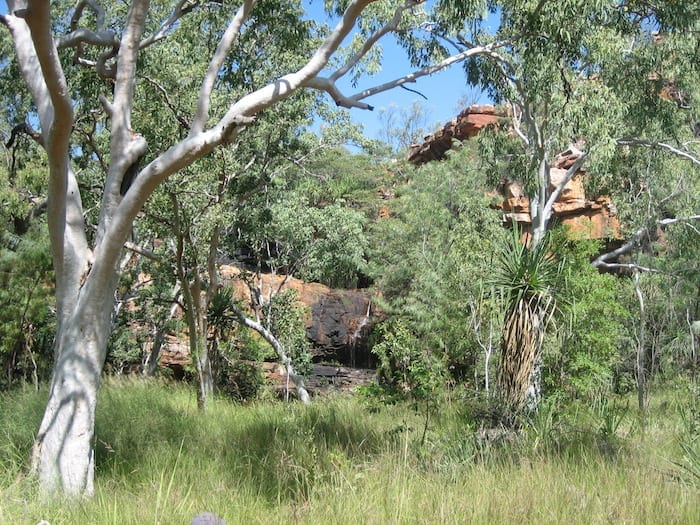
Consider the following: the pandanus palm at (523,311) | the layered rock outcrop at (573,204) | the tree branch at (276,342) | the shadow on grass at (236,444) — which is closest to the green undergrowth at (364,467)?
the shadow on grass at (236,444)

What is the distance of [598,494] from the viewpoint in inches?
201

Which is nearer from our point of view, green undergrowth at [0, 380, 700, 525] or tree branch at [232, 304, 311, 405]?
green undergrowth at [0, 380, 700, 525]

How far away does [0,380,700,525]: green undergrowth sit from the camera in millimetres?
4676

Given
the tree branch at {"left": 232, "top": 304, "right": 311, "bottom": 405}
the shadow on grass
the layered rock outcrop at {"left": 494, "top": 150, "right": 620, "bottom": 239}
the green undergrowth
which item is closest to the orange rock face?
the layered rock outcrop at {"left": 494, "top": 150, "right": 620, "bottom": 239}

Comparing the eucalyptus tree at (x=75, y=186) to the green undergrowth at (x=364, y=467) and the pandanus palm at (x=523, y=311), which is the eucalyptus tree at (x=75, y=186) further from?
the pandanus palm at (x=523, y=311)

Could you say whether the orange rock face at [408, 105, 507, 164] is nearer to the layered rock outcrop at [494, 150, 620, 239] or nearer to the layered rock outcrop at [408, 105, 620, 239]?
the layered rock outcrop at [408, 105, 620, 239]

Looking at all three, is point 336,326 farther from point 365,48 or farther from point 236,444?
point 365,48

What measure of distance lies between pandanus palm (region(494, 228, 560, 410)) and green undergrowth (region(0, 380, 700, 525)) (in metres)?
0.56

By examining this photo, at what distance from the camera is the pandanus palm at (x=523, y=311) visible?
8320 mm

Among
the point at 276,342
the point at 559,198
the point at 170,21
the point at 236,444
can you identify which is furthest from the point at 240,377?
the point at 559,198

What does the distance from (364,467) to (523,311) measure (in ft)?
11.4

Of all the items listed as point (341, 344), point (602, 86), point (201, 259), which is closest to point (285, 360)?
point (201, 259)

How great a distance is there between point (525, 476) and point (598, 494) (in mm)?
557

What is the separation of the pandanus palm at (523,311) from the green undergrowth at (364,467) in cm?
56
